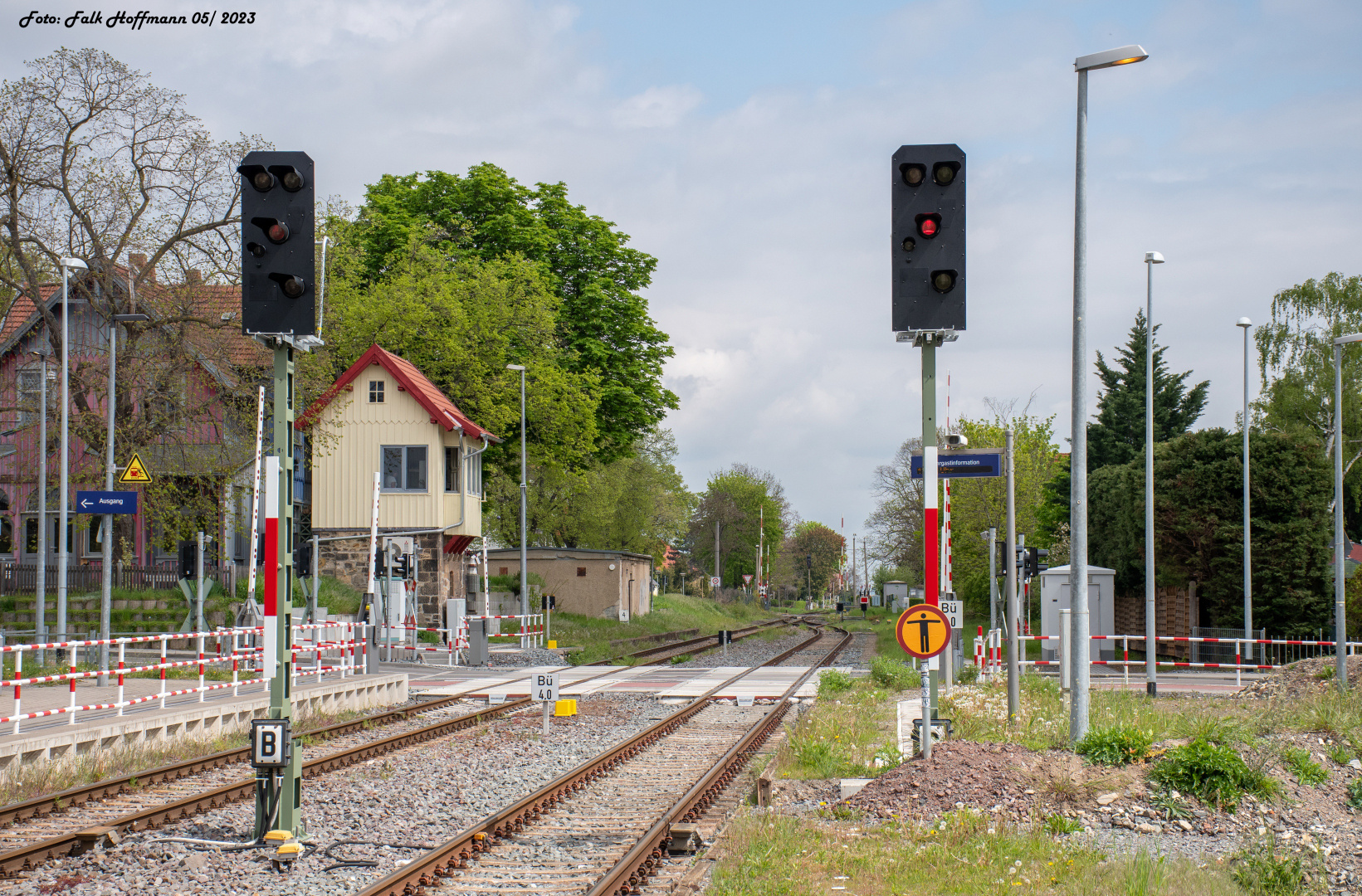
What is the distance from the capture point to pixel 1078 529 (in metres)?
12.4

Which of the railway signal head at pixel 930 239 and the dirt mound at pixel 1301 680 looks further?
the dirt mound at pixel 1301 680

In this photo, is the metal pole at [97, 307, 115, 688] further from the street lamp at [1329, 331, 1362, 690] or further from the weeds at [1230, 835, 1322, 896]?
the street lamp at [1329, 331, 1362, 690]

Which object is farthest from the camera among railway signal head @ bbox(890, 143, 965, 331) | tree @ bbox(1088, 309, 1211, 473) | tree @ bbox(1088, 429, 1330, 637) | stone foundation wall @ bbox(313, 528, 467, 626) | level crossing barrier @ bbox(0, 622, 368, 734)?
tree @ bbox(1088, 309, 1211, 473)

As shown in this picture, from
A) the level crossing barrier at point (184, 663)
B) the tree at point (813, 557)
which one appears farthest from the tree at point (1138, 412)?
the tree at point (813, 557)

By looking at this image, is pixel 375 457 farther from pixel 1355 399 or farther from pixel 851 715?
pixel 1355 399

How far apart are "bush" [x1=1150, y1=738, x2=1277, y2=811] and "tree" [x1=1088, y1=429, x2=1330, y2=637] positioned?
20.8m

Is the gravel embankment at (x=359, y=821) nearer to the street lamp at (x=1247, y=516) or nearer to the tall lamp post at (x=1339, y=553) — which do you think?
the tall lamp post at (x=1339, y=553)

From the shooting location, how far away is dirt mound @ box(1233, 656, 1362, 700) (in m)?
17.8

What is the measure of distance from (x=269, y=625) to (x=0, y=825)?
123 inches

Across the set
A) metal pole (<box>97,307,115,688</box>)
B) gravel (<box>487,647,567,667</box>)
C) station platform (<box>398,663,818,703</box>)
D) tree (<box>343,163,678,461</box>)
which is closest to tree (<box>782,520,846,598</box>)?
tree (<box>343,163,678,461</box>)

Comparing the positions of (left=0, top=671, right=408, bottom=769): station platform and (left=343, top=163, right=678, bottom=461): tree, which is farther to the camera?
(left=343, top=163, right=678, bottom=461): tree

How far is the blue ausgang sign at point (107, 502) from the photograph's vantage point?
1986cm

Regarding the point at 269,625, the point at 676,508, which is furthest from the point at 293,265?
the point at 676,508

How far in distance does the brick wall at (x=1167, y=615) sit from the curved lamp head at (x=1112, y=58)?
2217 centimetres
